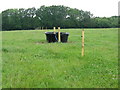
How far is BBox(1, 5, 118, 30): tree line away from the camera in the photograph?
6994 centimetres

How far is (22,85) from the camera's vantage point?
387cm

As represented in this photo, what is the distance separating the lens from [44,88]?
376cm

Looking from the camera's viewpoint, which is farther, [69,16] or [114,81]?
[69,16]

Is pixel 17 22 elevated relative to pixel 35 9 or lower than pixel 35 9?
lower

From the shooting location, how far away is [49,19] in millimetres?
75500

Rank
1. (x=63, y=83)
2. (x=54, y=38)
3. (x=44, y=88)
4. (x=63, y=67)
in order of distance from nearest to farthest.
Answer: (x=44, y=88)
(x=63, y=83)
(x=63, y=67)
(x=54, y=38)

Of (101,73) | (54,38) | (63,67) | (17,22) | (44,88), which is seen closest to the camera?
(44,88)

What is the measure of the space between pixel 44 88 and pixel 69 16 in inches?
3034

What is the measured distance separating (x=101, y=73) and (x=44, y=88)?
1788 mm

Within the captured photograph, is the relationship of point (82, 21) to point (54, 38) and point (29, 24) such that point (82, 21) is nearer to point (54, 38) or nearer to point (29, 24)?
point (29, 24)

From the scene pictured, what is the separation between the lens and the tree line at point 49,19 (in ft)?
229

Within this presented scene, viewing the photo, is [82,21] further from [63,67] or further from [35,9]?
[63,67]

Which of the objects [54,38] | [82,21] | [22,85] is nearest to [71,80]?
[22,85]

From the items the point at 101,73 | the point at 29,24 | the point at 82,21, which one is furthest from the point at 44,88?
the point at 82,21
